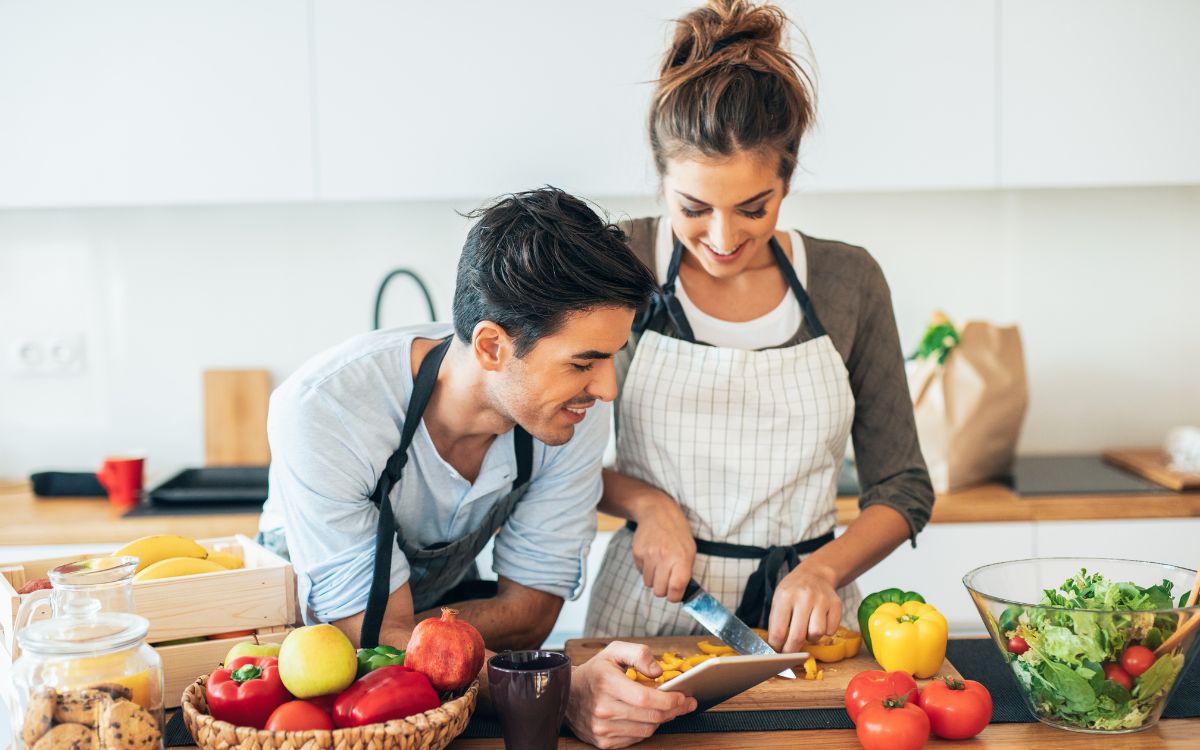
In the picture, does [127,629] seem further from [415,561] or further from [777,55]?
[777,55]

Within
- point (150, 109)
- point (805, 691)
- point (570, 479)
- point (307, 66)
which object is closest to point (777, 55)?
point (570, 479)

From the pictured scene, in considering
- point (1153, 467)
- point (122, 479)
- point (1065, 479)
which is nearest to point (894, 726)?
point (1065, 479)

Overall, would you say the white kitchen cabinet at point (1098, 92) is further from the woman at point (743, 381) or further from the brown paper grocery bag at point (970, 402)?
the woman at point (743, 381)

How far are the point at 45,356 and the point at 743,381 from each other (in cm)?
210

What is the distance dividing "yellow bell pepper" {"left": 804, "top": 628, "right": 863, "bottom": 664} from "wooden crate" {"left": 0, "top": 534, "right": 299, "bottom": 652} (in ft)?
2.11

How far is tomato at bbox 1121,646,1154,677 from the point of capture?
1186 millimetres

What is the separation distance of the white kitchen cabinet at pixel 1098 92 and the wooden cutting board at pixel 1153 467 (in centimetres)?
66

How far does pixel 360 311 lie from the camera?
10.00 ft

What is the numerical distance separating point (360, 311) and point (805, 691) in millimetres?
1979

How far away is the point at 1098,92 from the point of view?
2.64 m

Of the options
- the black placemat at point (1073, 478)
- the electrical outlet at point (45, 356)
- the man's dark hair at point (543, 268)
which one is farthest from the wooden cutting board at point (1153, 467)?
the electrical outlet at point (45, 356)

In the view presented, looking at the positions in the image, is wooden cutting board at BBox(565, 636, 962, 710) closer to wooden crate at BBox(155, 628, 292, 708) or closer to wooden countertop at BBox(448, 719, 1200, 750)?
wooden countertop at BBox(448, 719, 1200, 750)

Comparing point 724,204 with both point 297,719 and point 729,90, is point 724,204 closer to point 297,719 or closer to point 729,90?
point 729,90

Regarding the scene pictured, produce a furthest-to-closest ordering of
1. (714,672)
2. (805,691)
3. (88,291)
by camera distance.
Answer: (88,291) → (805,691) → (714,672)
